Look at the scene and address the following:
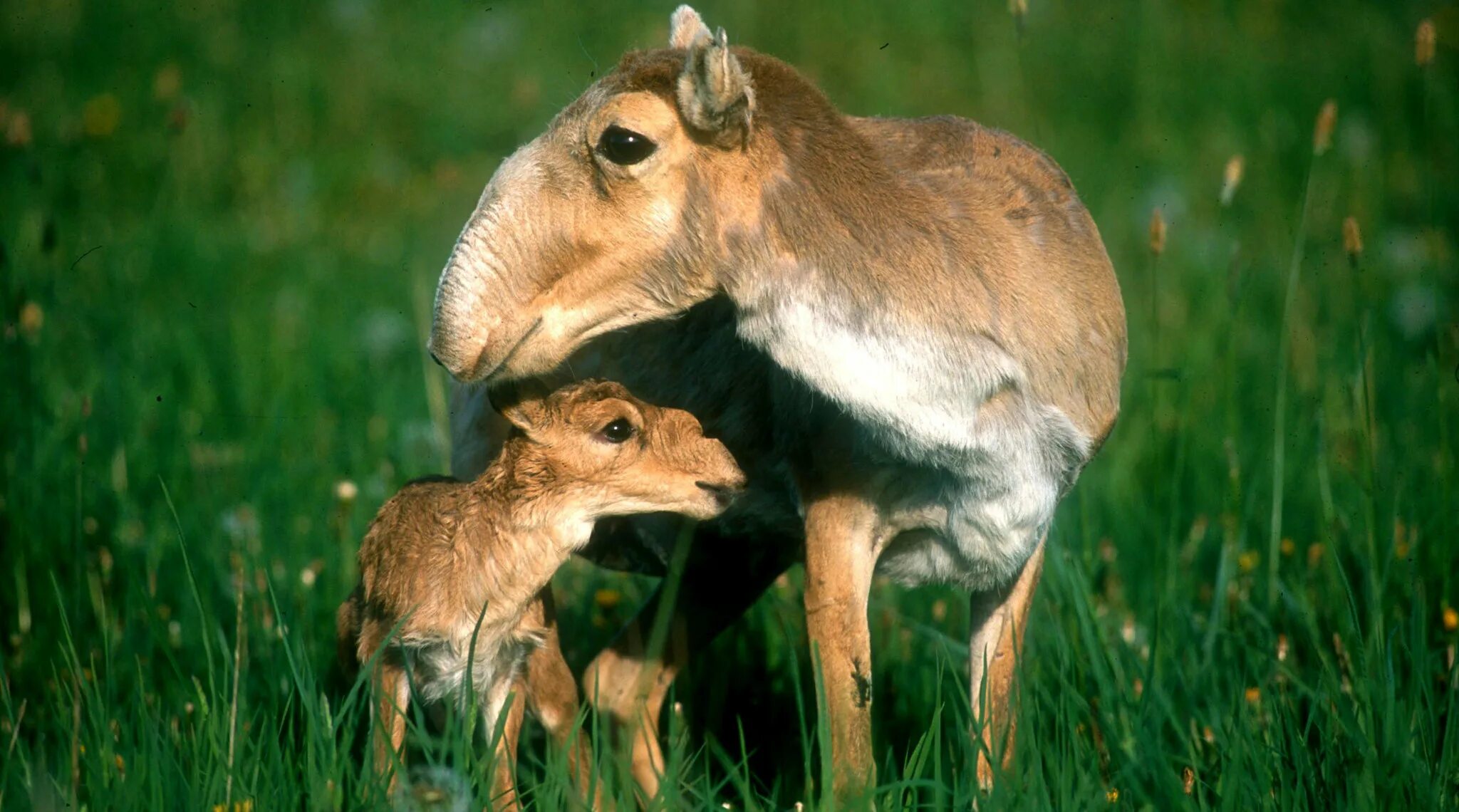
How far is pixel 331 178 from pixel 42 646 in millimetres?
6353

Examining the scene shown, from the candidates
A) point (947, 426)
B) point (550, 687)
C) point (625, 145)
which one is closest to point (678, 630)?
point (550, 687)

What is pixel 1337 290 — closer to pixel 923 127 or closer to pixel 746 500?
pixel 923 127

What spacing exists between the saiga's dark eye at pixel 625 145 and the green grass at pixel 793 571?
692mm

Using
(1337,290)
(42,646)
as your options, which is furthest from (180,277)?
(1337,290)

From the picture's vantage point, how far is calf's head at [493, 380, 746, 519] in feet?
13.7

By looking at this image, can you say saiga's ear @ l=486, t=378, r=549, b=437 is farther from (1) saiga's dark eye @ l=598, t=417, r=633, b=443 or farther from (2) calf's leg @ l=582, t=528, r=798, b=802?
(2) calf's leg @ l=582, t=528, r=798, b=802

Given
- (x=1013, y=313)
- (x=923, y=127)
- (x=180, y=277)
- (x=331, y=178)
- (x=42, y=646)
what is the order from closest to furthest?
A: (x=1013, y=313)
(x=923, y=127)
(x=42, y=646)
(x=180, y=277)
(x=331, y=178)

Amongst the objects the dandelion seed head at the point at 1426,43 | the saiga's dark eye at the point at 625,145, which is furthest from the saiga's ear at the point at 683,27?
the dandelion seed head at the point at 1426,43

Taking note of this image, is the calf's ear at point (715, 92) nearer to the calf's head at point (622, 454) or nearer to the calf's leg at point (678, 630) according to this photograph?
the calf's head at point (622, 454)

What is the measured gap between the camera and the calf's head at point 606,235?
3.73m

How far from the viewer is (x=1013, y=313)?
4023 mm

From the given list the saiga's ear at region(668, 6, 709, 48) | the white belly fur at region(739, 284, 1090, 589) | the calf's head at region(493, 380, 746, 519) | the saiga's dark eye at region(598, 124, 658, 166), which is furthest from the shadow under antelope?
the saiga's ear at region(668, 6, 709, 48)

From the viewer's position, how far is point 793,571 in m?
6.38

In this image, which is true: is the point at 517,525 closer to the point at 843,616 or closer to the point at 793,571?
the point at 843,616
